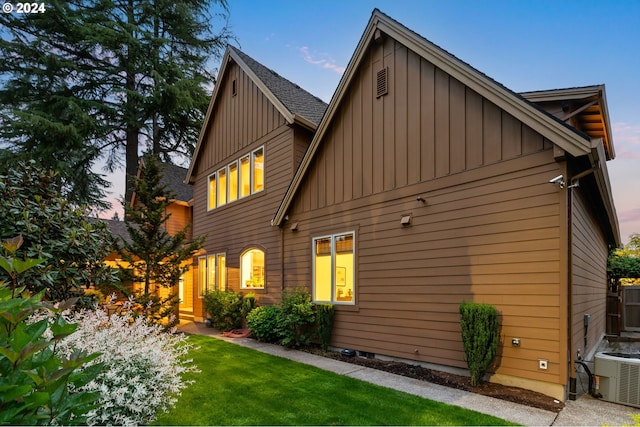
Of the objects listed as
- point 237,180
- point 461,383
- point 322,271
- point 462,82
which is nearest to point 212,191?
point 237,180

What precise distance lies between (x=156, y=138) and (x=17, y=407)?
23132mm

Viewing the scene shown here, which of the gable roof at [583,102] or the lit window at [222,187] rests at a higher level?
the gable roof at [583,102]

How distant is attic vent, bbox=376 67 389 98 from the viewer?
789cm

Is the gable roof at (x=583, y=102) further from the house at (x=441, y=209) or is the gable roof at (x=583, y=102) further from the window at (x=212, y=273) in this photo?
the window at (x=212, y=273)

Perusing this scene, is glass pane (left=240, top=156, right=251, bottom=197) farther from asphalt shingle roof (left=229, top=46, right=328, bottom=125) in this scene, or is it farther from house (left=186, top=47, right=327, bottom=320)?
asphalt shingle roof (left=229, top=46, right=328, bottom=125)

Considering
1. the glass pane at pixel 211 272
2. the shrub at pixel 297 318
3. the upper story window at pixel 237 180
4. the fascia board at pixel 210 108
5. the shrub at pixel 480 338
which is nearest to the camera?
the shrub at pixel 480 338

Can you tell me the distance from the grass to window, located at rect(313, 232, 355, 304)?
6.78ft

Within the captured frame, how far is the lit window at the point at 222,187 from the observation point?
14.0 meters

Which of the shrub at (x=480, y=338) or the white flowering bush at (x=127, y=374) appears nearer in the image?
the white flowering bush at (x=127, y=374)

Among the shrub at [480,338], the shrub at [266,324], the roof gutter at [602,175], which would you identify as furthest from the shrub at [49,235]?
the roof gutter at [602,175]

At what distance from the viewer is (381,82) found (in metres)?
7.97

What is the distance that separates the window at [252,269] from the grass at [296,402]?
477 cm

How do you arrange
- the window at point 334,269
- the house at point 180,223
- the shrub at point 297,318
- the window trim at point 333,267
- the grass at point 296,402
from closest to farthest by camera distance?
the grass at point 296,402
the window trim at point 333,267
the window at point 334,269
the shrub at point 297,318
the house at point 180,223

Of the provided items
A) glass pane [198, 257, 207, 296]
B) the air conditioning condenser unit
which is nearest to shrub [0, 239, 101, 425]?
the air conditioning condenser unit
